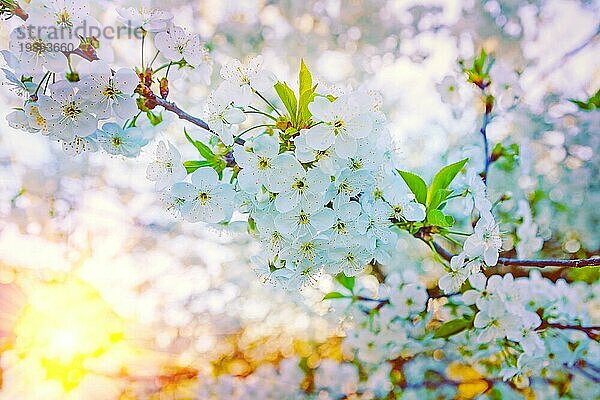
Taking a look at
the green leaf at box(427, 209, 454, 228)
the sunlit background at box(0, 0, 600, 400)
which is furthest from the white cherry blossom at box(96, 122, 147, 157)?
the sunlit background at box(0, 0, 600, 400)

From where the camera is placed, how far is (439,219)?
19.7 inches

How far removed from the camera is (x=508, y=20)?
1.65 meters

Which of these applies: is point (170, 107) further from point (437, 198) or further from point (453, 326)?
point (453, 326)

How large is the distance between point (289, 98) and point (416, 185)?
0.46 ft

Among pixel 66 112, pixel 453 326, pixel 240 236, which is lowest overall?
pixel 453 326

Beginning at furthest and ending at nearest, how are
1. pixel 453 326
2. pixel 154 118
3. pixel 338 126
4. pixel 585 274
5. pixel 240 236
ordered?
pixel 240 236
pixel 585 274
pixel 453 326
pixel 154 118
pixel 338 126

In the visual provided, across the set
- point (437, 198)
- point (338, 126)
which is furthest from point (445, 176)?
point (338, 126)

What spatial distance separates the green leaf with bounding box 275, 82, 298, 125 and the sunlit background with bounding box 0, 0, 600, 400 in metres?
0.89

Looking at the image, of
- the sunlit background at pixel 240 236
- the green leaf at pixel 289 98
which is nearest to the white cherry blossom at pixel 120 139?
the green leaf at pixel 289 98

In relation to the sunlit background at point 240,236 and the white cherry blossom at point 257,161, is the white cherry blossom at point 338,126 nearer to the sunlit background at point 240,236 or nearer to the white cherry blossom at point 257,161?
the white cherry blossom at point 257,161

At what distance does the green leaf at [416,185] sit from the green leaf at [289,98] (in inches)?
4.3

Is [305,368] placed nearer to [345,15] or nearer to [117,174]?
[117,174]

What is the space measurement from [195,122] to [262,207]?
0.31ft

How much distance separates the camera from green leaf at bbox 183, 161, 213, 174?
1.55ft
